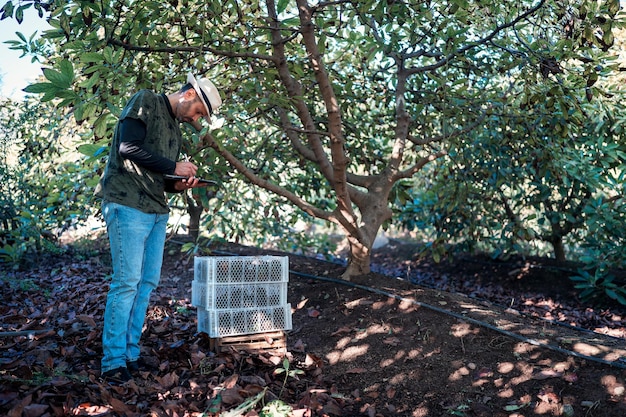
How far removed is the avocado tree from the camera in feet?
10.6

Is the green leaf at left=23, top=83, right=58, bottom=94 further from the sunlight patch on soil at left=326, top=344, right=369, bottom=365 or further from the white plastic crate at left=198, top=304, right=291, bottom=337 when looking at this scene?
the sunlight patch on soil at left=326, top=344, right=369, bottom=365

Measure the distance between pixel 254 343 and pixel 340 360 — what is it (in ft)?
1.94

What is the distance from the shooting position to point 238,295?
357cm

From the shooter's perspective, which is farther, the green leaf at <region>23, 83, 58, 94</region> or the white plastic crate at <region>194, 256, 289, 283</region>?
the white plastic crate at <region>194, 256, 289, 283</region>

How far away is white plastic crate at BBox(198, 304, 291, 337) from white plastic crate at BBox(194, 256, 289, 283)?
0.64 ft

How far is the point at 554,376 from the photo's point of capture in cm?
313

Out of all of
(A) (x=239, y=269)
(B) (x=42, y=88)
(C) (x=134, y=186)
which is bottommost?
(A) (x=239, y=269)

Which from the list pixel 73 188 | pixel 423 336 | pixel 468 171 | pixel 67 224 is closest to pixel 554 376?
pixel 423 336

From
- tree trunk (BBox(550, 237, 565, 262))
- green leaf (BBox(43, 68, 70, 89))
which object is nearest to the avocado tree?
green leaf (BBox(43, 68, 70, 89))

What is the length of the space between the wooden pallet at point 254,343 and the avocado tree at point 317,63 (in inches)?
43.0

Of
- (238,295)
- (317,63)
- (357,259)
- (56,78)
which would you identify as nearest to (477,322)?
(357,259)

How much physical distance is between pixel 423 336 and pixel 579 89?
2.07 meters

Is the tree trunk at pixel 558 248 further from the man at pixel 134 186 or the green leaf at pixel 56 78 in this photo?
the green leaf at pixel 56 78

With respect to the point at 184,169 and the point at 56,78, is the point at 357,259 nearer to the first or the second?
the point at 184,169
